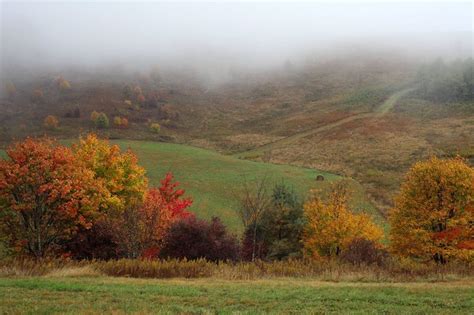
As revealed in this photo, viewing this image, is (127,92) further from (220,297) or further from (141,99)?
(220,297)

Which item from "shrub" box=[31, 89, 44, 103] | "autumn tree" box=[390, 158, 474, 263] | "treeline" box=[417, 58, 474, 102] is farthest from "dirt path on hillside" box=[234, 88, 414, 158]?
"shrub" box=[31, 89, 44, 103]

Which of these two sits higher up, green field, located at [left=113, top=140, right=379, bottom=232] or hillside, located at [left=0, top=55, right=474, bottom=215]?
hillside, located at [left=0, top=55, right=474, bottom=215]

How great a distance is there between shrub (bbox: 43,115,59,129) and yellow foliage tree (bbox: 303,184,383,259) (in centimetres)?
9139

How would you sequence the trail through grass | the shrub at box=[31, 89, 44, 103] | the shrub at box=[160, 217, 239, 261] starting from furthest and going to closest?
the shrub at box=[31, 89, 44, 103], the trail through grass, the shrub at box=[160, 217, 239, 261]

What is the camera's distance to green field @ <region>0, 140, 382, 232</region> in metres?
49.5

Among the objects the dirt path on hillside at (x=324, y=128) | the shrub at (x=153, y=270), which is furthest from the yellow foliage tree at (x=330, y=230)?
the dirt path on hillside at (x=324, y=128)

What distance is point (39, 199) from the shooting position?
2470 centimetres

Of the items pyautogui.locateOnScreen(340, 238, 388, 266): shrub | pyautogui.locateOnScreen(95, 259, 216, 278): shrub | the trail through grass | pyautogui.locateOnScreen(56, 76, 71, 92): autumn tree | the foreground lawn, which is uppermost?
pyautogui.locateOnScreen(56, 76, 71, 92): autumn tree

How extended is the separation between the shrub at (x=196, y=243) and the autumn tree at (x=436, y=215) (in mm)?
14202

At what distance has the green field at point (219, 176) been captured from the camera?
1949 inches

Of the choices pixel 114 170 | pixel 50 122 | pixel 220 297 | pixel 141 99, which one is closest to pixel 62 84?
pixel 141 99

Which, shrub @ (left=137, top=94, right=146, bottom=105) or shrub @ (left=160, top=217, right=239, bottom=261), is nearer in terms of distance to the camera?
shrub @ (left=160, top=217, right=239, bottom=261)

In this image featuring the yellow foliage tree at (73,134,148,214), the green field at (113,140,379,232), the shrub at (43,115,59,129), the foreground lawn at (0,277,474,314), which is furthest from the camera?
the shrub at (43,115,59,129)

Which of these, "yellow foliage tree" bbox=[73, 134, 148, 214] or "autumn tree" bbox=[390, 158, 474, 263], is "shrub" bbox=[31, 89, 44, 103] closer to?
"yellow foliage tree" bbox=[73, 134, 148, 214]
